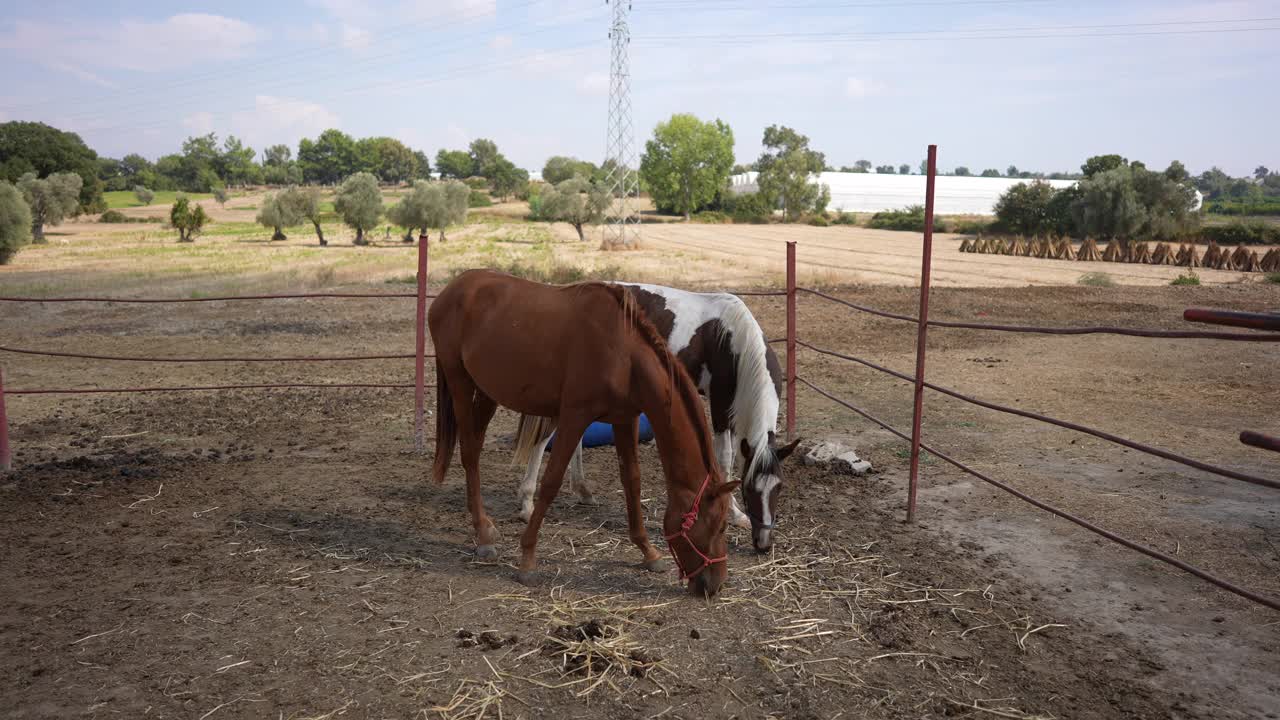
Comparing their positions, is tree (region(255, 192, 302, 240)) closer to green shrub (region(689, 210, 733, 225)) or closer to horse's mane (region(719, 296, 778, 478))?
horse's mane (region(719, 296, 778, 478))

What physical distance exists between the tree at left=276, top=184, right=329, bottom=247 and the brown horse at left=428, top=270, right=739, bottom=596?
120ft

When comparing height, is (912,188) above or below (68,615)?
above

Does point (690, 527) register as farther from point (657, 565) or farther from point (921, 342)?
point (921, 342)

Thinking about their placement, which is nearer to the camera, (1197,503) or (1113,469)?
(1197,503)

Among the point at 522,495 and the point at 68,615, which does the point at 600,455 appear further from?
the point at 68,615

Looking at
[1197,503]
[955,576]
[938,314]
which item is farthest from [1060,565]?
[938,314]

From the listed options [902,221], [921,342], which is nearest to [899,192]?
[902,221]

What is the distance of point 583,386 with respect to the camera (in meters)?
4.26

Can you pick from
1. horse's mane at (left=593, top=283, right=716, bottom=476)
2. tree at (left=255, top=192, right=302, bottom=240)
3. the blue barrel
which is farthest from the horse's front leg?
tree at (left=255, top=192, right=302, bottom=240)

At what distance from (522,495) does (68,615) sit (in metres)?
2.54

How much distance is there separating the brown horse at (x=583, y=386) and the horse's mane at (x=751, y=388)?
2.68 ft

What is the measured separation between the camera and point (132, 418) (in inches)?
312

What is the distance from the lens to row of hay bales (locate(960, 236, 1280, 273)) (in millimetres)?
24016

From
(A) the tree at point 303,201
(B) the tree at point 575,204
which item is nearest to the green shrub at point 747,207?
(B) the tree at point 575,204
